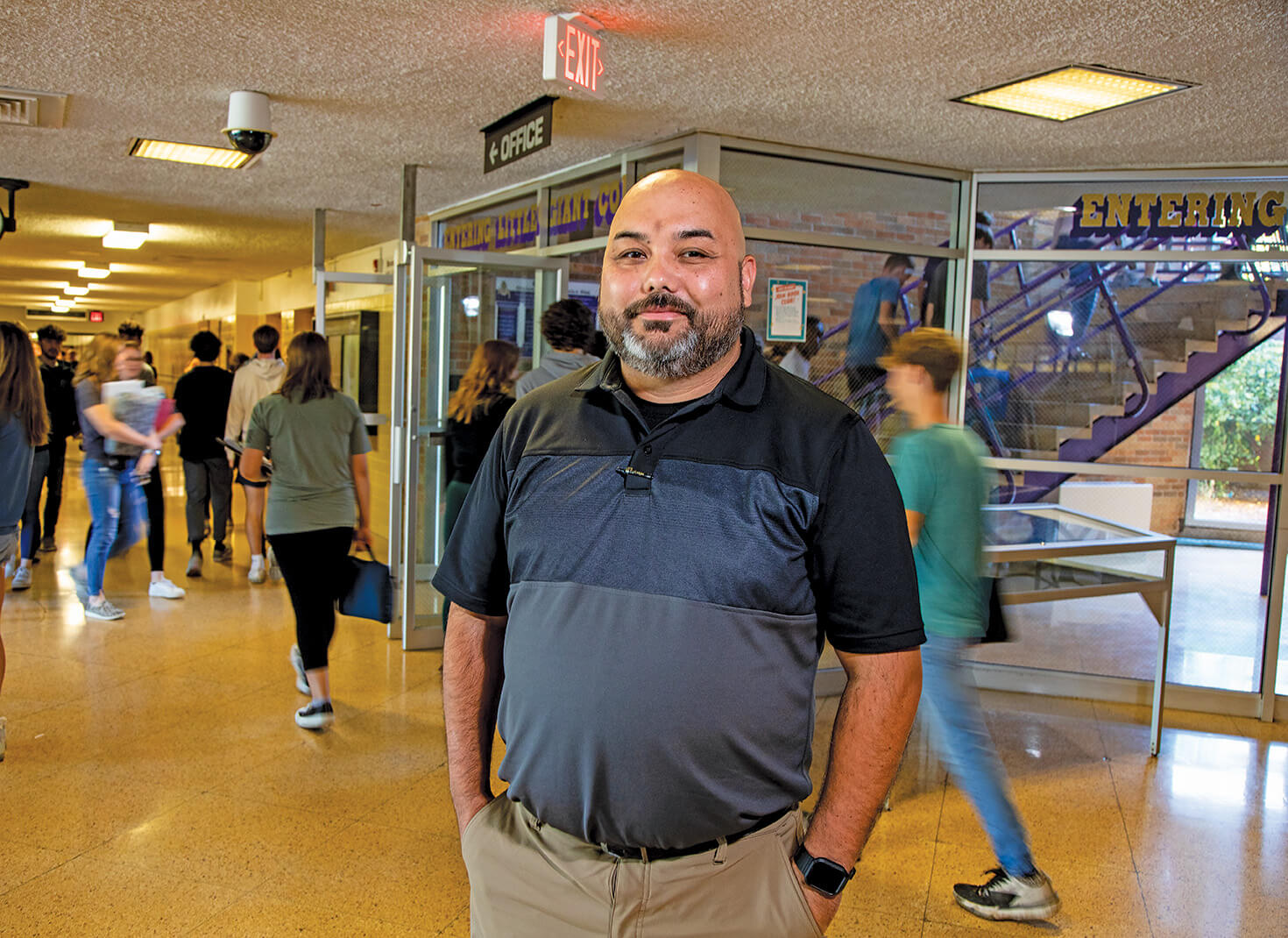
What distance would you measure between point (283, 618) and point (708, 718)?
16.5 feet

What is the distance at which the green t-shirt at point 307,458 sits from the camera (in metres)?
3.97

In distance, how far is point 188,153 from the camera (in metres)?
5.61

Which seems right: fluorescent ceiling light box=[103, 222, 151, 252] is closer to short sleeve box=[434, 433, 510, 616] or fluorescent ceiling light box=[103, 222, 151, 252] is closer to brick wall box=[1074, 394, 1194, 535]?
brick wall box=[1074, 394, 1194, 535]

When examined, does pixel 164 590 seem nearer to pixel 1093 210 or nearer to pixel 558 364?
pixel 558 364

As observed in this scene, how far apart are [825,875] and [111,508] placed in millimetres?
4899

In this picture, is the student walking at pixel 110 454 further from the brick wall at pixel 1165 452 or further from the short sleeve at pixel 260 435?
the brick wall at pixel 1165 452

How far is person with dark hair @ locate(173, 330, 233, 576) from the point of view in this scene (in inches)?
273

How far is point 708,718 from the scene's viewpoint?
136 cm

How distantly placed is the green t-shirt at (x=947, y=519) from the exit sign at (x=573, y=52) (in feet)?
5.07

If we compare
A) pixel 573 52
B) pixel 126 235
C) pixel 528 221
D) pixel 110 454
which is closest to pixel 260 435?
pixel 110 454

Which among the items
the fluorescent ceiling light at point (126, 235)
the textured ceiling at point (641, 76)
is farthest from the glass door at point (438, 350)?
the fluorescent ceiling light at point (126, 235)

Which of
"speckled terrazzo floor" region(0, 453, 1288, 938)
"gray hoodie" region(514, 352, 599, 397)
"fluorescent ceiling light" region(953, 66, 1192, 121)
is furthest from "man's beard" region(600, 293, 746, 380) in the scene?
"fluorescent ceiling light" region(953, 66, 1192, 121)

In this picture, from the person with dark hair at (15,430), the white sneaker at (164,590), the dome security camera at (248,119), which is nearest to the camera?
the person with dark hair at (15,430)

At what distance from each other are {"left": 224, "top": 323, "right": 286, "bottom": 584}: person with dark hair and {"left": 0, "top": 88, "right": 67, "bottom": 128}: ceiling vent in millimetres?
2113
